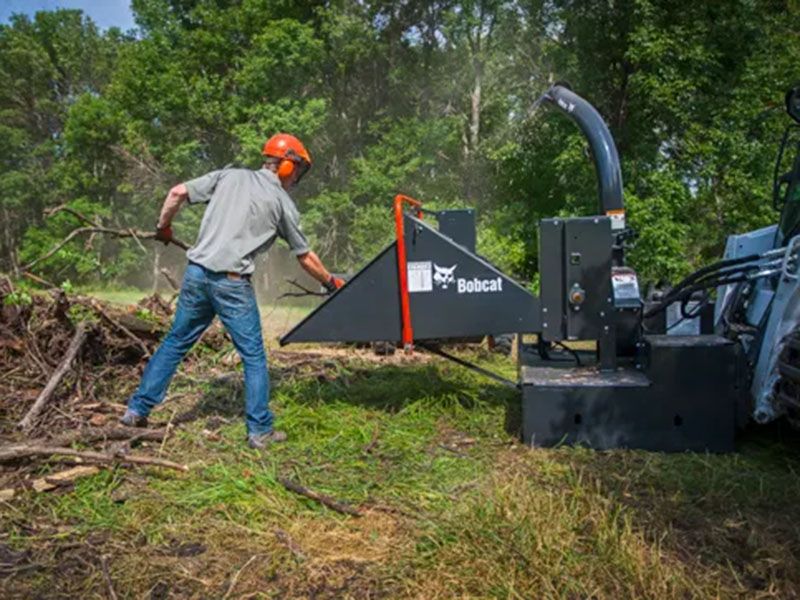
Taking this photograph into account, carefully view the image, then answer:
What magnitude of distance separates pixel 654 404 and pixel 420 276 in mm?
1650

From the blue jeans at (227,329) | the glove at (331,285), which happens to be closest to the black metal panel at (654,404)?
the glove at (331,285)

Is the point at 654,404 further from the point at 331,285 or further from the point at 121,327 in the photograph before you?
the point at 121,327

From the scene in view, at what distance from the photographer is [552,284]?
14.5 ft

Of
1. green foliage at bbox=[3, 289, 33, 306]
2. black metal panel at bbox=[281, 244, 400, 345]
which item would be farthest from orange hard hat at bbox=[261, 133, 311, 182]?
green foliage at bbox=[3, 289, 33, 306]

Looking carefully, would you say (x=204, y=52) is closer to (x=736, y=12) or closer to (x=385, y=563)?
(x=736, y=12)

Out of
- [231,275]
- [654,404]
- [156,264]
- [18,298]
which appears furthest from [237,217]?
[156,264]

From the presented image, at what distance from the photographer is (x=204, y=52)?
80.0 feet

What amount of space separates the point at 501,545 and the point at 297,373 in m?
3.74

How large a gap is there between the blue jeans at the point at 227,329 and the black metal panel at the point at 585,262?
1985mm

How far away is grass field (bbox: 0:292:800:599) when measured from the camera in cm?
278

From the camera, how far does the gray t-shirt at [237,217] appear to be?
4.40 metres

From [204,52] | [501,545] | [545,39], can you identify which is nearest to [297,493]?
[501,545]

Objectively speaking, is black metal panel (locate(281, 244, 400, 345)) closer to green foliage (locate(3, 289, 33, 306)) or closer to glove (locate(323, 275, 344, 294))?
glove (locate(323, 275, 344, 294))

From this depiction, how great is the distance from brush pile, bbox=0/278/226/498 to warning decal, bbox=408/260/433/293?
5.84ft
